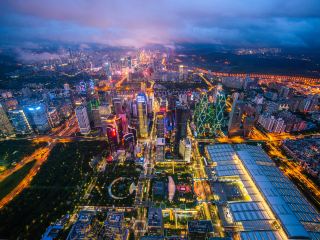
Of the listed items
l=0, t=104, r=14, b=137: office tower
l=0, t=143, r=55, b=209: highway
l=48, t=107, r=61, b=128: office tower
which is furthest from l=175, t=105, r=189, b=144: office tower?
l=0, t=104, r=14, b=137: office tower

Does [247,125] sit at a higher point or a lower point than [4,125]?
higher

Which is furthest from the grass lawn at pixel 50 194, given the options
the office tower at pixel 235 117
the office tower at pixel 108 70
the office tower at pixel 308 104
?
the office tower at pixel 308 104

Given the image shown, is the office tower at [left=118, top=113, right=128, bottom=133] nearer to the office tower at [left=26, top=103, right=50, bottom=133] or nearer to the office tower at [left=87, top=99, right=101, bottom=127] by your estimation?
the office tower at [left=87, top=99, right=101, bottom=127]

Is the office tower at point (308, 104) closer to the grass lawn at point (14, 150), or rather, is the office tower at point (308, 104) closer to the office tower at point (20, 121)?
the grass lawn at point (14, 150)

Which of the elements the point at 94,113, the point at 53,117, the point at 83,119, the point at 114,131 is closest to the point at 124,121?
the point at 114,131

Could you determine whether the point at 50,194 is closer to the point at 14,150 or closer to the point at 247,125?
the point at 14,150
